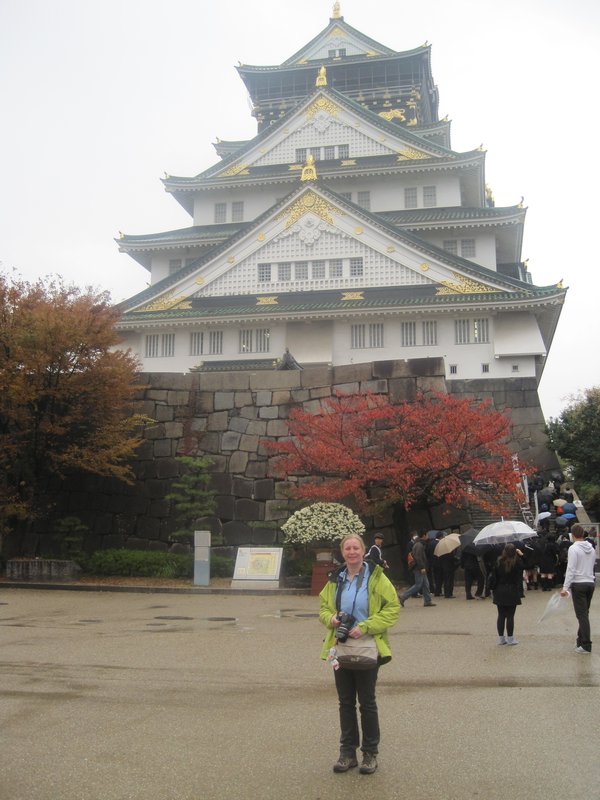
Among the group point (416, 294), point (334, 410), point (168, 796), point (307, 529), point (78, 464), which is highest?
point (416, 294)

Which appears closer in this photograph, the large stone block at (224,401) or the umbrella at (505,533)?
the umbrella at (505,533)

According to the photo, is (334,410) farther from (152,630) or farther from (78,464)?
(152,630)

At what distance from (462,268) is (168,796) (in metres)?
28.8

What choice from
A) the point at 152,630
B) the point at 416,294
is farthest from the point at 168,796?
the point at 416,294

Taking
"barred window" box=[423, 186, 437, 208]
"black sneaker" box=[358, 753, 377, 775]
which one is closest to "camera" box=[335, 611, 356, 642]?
"black sneaker" box=[358, 753, 377, 775]

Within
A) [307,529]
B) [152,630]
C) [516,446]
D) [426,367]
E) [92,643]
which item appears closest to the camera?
[92,643]

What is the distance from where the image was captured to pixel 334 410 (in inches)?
788

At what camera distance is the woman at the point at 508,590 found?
33.1ft

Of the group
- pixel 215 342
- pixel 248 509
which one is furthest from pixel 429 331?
pixel 248 509

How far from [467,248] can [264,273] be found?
993 cm

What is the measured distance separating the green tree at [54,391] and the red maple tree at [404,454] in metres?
4.72

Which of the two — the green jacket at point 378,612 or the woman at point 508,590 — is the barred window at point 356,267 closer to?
the woman at point 508,590

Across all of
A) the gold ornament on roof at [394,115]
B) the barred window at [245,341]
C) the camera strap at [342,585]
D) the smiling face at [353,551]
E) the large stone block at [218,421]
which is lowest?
the camera strap at [342,585]

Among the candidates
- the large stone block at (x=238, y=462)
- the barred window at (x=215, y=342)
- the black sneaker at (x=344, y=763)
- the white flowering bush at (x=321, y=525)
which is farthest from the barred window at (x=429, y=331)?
the black sneaker at (x=344, y=763)
